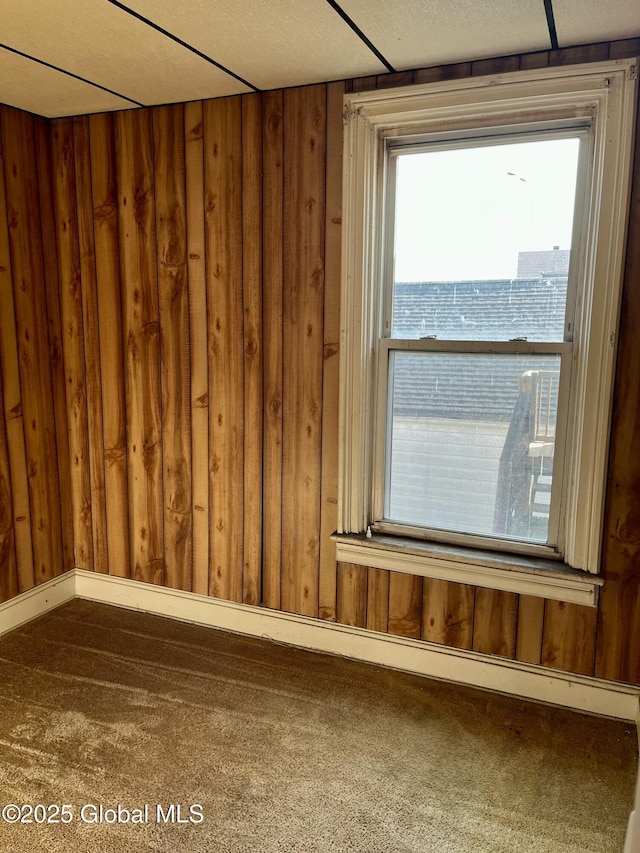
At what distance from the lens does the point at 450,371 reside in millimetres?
2406

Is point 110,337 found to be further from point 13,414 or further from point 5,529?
point 5,529

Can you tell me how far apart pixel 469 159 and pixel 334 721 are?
2110 millimetres

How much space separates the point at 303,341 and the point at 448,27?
3.87 feet

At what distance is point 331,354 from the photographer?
2496mm

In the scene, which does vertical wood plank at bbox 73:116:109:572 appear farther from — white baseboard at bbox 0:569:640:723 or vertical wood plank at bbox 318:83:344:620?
vertical wood plank at bbox 318:83:344:620

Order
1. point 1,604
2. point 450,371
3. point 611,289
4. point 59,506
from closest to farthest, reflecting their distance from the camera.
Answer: point 611,289, point 450,371, point 1,604, point 59,506

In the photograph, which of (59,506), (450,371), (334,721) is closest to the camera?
(334,721)

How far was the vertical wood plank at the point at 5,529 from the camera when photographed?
275cm

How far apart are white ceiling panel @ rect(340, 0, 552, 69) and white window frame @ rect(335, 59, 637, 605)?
95 millimetres

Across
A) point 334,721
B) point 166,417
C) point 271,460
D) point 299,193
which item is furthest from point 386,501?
point 299,193

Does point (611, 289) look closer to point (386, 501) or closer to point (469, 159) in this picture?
point (469, 159)

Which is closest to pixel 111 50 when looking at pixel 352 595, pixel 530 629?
pixel 352 595

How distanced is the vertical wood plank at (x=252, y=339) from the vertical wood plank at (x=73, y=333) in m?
0.92

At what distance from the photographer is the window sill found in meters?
2.20
